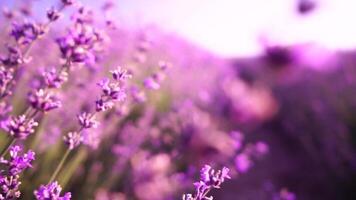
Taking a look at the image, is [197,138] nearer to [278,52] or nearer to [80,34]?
[80,34]

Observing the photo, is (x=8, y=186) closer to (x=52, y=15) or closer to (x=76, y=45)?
(x=76, y=45)

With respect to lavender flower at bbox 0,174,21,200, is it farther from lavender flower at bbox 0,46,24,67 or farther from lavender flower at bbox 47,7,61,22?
lavender flower at bbox 47,7,61,22

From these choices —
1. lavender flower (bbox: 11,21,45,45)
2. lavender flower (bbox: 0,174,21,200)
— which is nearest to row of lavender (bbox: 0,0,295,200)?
lavender flower (bbox: 11,21,45,45)

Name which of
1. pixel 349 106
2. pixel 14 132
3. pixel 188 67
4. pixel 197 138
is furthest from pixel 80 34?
pixel 188 67

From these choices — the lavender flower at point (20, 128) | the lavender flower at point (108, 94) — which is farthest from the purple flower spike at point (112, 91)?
the lavender flower at point (20, 128)

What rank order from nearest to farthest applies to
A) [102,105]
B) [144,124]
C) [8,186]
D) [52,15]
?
[8,186], [102,105], [52,15], [144,124]

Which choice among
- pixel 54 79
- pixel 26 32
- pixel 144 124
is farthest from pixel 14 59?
pixel 144 124

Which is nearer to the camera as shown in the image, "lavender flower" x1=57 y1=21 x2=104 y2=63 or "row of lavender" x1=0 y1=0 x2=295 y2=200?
"lavender flower" x1=57 y1=21 x2=104 y2=63

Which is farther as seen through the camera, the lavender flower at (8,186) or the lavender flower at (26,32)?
the lavender flower at (26,32)

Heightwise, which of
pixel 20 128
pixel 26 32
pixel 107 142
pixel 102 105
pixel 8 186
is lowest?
pixel 8 186

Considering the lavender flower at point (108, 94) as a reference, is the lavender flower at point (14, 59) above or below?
above

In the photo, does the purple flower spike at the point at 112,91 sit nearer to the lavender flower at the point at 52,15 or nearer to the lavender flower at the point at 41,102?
the lavender flower at the point at 41,102
